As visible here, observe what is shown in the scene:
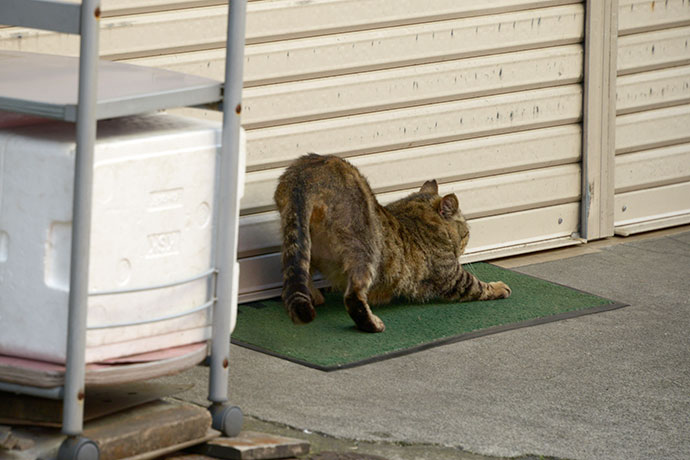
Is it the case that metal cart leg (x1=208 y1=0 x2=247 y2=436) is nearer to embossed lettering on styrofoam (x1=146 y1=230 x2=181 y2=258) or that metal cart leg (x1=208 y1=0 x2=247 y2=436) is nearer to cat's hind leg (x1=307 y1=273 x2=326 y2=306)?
embossed lettering on styrofoam (x1=146 y1=230 x2=181 y2=258)

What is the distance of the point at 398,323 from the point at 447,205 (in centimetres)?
82

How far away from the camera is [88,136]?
3092 mm

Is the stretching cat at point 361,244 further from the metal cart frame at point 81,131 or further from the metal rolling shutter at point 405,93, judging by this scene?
the metal cart frame at point 81,131

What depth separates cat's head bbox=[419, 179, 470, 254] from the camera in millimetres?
5953

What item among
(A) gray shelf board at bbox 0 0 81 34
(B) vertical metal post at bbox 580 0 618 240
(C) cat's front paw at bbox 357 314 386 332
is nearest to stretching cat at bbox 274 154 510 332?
(C) cat's front paw at bbox 357 314 386 332

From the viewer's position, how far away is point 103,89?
11.2 feet

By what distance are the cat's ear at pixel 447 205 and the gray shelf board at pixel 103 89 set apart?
2380 millimetres

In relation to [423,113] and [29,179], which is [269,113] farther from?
[29,179]

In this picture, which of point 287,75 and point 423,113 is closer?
point 287,75

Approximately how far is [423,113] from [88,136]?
3387 millimetres

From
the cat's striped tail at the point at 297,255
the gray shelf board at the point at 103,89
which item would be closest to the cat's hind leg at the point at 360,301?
the cat's striped tail at the point at 297,255

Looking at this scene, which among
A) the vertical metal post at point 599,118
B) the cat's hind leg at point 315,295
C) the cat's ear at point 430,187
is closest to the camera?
the cat's hind leg at point 315,295

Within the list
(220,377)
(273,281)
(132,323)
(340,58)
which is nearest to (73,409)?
(132,323)

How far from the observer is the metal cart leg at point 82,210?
3.09 m
